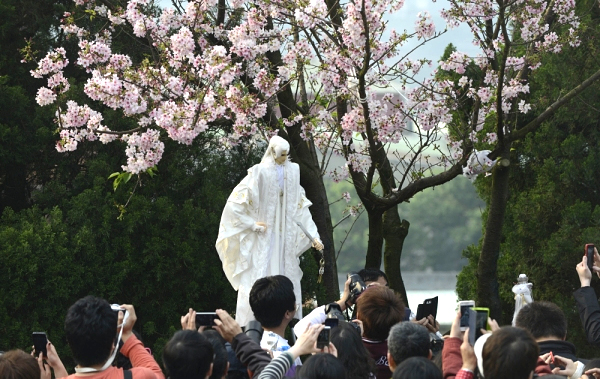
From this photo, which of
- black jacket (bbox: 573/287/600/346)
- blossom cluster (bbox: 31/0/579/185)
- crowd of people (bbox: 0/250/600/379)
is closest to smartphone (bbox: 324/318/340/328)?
crowd of people (bbox: 0/250/600/379)

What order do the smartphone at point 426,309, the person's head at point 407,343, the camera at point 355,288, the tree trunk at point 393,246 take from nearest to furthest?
the person's head at point 407,343, the smartphone at point 426,309, the camera at point 355,288, the tree trunk at point 393,246

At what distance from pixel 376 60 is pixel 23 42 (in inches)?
A: 152

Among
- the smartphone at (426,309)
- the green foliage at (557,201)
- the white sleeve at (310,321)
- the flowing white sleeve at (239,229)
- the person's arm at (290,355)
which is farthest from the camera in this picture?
the green foliage at (557,201)

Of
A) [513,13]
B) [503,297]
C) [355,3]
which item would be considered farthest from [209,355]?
[503,297]

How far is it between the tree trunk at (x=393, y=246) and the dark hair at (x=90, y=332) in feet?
22.1

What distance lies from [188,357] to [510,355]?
4.14 feet

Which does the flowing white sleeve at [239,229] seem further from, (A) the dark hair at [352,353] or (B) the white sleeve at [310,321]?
(A) the dark hair at [352,353]

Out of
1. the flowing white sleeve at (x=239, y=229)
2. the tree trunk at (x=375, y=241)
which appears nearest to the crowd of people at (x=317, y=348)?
the flowing white sleeve at (x=239, y=229)

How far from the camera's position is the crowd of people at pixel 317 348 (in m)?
3.50

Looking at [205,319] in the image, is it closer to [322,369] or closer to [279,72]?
A: [322,369]

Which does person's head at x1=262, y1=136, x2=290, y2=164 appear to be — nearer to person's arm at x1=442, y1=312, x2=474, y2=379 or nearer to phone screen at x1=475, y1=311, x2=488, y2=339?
phone screen at x1=475, y1=311, x2=488, y2=339

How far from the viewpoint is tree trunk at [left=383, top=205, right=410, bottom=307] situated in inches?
404

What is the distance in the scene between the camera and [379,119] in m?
8.68

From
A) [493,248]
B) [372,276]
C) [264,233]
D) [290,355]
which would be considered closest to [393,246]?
[493,248]
